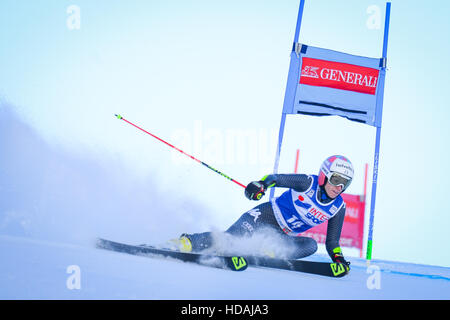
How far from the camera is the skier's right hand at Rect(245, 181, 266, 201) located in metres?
3.28

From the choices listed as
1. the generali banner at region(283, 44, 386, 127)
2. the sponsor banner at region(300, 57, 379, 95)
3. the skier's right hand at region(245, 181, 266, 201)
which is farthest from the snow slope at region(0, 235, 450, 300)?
the sponsor banner at region(300, 57, 379, 95)

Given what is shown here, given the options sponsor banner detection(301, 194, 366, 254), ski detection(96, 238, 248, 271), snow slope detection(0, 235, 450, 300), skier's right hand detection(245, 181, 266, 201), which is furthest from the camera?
sponsor banner detection(301, 194, 366, 254)

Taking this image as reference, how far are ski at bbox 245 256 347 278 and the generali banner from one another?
129 inches

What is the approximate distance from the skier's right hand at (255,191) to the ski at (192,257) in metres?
0.66

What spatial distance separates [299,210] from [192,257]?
117 centimetres

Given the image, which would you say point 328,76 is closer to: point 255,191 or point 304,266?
point 255,191

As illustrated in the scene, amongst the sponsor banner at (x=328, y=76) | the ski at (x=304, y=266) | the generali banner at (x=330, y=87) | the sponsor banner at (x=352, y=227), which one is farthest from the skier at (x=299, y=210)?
the sponsor banner at (x=352, y=227)

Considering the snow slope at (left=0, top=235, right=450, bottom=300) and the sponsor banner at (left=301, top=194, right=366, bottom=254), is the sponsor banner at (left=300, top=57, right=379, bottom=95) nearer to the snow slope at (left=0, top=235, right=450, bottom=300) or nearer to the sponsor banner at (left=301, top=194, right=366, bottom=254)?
the sponsor banner at (left=301, top=194, right=366, bottom=254)

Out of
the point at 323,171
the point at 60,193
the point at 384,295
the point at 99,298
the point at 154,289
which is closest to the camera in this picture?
the point at 99,298
